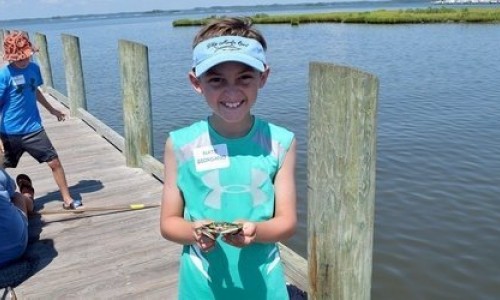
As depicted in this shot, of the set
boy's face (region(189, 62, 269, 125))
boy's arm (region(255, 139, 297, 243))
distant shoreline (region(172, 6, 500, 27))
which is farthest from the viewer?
distant shoreline (region(172, 6, 500, 27))

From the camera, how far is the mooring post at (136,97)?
6.10m

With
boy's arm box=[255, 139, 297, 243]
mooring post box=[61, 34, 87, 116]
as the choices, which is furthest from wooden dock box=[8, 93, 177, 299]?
mooring post box=[61, 34, 87, 116]

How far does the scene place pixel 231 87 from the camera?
1953 mm

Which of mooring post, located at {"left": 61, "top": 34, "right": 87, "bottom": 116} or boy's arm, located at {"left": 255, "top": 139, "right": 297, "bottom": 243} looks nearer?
boy's arm, located at {"left": 255, "top": 139, "right": 297, "bottom": 243}

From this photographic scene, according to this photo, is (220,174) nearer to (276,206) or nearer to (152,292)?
(276,206)

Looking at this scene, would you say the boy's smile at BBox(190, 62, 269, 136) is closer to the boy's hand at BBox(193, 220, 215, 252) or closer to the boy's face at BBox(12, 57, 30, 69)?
the boy's hand at BBox(193, 220, 215, 252)

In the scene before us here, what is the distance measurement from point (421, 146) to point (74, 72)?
7.76 m

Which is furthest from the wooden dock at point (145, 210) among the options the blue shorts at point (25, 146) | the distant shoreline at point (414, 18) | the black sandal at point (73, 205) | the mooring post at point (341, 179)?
the distant shoreline at point (414, 18)

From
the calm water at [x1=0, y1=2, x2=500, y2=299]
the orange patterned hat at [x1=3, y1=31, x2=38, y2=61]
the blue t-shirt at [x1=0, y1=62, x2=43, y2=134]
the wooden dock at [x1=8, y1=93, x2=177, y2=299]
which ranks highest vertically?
the orange patterned hat at [x1=3, y1=31, x2=38, y2=61]

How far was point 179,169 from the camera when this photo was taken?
208 centimetres

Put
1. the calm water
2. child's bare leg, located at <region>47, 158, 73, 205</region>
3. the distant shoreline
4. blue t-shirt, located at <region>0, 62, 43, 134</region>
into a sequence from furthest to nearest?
the distant shoreline, the calm water, child's bare leg, located at <region>47, 158, 73, 205</region>, blue t-shirt, located at <region>0, 62, 43, 134</region>

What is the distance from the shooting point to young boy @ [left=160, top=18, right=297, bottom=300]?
1.96m

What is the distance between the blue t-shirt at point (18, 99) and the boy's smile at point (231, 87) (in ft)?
12.0

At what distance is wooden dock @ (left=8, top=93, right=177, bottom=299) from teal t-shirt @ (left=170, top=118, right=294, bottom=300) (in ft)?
6.13
